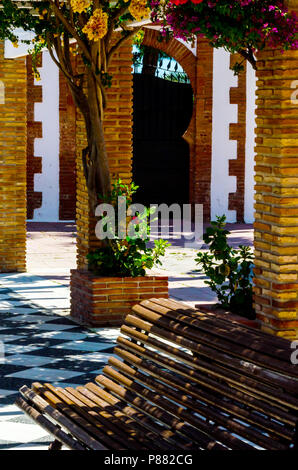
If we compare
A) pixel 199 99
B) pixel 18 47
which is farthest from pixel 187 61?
pixel 18 47

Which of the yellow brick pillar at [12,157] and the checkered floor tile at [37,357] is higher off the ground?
the yellow brick pillar at [12,157]

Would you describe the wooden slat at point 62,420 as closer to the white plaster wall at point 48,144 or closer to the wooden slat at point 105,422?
the wooden slat at point 105,422

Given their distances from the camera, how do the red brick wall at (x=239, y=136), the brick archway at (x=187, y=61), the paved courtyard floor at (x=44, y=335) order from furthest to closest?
the red brick wall at (x=239, y=136)
the brick archway at (x=187, y=61)
the paved courtyard floor at (x=44, y=335)

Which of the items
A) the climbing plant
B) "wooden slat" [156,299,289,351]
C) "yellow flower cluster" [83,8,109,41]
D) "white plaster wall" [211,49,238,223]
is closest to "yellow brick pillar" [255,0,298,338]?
the climbing plant

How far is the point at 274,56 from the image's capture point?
585cm

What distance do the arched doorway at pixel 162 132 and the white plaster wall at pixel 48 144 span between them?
1848mm

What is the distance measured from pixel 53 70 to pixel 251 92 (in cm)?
432

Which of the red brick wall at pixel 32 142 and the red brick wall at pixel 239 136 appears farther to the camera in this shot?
the red brick wall at pixel 239 136

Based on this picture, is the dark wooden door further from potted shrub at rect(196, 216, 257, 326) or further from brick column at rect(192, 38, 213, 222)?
potted shrub at rect(196, 216, 257, 326)

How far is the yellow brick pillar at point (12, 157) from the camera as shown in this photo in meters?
12.4

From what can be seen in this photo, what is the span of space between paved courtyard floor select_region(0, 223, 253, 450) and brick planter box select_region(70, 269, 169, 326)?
19cm

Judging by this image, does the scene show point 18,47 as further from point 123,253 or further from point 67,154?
point 67,154

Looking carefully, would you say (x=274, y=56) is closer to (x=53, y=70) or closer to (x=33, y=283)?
(x=33, y=283)

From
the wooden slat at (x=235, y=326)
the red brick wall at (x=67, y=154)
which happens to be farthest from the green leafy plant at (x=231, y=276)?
the red brick wall at (x=67, y=154)
